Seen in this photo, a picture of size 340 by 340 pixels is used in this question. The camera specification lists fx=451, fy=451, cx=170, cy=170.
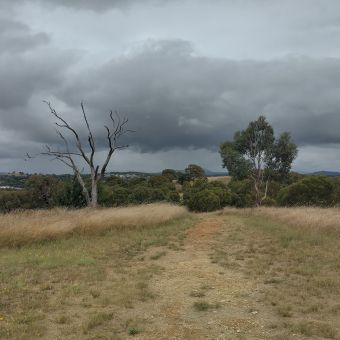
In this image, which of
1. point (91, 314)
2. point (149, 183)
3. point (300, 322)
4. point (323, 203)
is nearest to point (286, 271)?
point (300, 322)

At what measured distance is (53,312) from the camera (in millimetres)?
6703

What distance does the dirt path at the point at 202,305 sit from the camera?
230 inches

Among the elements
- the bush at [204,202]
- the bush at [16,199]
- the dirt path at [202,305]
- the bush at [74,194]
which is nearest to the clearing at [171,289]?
the dirt path at [202,305]

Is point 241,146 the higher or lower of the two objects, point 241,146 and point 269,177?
the higher

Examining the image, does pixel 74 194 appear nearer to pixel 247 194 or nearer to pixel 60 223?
pixel 60 223

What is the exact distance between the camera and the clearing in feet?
19.5

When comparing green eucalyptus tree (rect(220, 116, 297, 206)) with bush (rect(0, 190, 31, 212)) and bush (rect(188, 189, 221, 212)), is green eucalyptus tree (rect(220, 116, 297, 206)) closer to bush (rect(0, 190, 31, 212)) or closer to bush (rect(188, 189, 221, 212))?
bush (rect(188, 189, 221, 212))

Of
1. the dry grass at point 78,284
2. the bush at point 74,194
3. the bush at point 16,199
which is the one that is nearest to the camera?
the dry grass at point 78,284

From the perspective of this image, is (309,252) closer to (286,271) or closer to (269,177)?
(286,271)

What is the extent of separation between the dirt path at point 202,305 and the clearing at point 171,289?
0.02 m

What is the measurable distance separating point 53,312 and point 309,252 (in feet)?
25.7

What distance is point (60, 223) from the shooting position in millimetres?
15422

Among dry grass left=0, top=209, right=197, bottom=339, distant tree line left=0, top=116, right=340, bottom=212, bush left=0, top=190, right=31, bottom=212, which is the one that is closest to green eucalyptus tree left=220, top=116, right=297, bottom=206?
distant tree line left=0, top=116, right=340, bottom=212

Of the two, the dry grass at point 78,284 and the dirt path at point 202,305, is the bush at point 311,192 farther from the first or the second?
the dirt path at point 202,305
